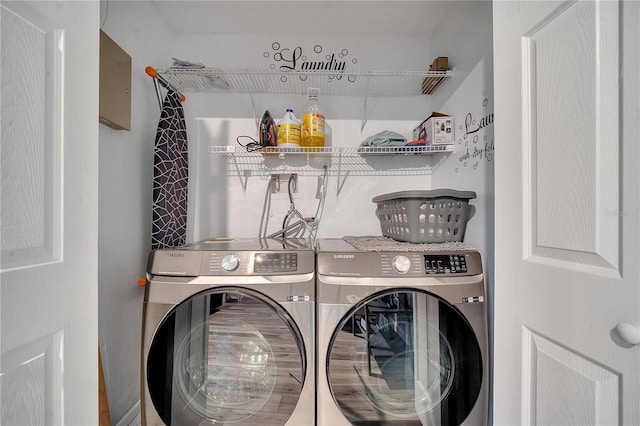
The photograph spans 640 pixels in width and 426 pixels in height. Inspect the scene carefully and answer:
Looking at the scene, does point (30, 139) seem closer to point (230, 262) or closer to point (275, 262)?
point (230, 262)

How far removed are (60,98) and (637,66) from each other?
1.29 metres

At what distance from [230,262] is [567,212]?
1.11 meters

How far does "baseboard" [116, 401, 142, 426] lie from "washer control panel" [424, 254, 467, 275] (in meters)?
1.67

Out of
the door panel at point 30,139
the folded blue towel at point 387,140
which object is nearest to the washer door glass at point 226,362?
the door panel at point 30,139

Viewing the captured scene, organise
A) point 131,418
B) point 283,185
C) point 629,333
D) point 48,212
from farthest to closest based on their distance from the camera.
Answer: point 283,185
point 131,418
point 48,212
point 629,333

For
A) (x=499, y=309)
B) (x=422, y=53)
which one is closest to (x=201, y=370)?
(x=499, y=309)

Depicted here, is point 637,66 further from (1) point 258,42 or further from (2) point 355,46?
(1) point 258,42

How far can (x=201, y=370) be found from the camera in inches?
43.6

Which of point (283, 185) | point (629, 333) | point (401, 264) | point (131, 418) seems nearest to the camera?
point (629, 333)

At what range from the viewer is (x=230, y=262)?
1.08 metres

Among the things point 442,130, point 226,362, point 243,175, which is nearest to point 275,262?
point 226,362

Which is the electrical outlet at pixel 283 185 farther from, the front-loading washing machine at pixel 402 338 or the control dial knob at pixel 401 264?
the control dial knob at pixel 401 264

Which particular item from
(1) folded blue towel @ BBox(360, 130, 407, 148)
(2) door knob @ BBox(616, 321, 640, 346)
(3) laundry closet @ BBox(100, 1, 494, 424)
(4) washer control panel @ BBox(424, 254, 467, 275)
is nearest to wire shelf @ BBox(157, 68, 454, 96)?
(3) laundry closet @ BBox(100, 1, 494, 424)

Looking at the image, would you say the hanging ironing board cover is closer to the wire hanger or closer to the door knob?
the wire hanger
